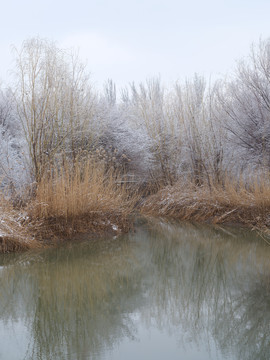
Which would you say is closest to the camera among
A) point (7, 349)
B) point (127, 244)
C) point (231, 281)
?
point (7, 349)

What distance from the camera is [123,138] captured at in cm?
1311

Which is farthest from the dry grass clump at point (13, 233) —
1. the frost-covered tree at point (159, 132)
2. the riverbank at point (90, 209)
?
the frost-covered tree at point (159, 132)

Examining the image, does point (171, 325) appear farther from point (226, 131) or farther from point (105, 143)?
point (105, 143)

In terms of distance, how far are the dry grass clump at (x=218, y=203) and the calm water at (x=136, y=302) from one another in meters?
1.56

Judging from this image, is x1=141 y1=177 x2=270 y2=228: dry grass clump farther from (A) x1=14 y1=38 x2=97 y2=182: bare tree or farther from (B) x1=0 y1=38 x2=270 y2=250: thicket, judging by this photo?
(A) x1=14 y1=38 x2=97 y2=182: bare tree

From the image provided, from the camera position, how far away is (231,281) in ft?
16.3

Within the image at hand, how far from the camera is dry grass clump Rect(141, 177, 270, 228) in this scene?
8359mm

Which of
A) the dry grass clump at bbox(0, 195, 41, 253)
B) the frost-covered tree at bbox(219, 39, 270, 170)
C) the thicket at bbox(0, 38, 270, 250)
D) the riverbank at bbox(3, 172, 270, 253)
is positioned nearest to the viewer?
the dry grass clump at bbox(0, 195, 41, 253)

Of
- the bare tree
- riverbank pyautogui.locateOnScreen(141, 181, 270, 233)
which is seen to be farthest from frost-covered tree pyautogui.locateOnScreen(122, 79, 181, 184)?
the bare tree

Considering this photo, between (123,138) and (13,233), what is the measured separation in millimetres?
7753

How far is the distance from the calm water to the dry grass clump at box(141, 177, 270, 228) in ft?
5.12

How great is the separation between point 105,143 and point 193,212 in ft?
14.0

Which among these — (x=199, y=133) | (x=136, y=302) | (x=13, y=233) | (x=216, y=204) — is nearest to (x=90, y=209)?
(x=13, y=233)

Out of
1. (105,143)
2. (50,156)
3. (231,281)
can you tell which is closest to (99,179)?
(50,156)
